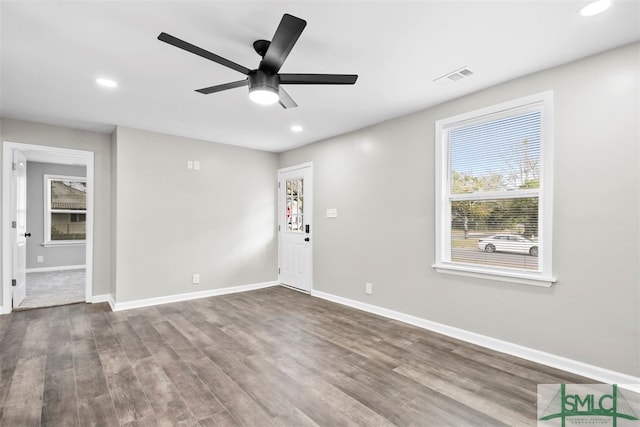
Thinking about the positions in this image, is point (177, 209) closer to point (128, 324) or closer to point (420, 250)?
point (128, 324)

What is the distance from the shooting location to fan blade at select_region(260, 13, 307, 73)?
161 centimetres

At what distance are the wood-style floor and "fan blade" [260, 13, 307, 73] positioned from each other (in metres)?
2.26

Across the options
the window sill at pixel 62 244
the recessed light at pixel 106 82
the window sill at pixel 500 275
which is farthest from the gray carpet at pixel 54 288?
the window sill at pixel 500 275

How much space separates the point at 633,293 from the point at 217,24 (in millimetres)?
3480

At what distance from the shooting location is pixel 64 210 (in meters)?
7.25

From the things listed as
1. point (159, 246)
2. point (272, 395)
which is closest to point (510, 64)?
point (272, 395)

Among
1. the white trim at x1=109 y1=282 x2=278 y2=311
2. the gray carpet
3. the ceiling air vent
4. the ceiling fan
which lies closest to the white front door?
the white trim at x1=109 y1=282 x2=278 y2=311

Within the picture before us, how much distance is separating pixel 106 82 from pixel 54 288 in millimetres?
4458

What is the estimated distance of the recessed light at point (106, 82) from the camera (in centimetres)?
288

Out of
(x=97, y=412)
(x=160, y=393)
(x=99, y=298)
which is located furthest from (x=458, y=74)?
(x=99, y=298)

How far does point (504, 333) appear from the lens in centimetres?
292

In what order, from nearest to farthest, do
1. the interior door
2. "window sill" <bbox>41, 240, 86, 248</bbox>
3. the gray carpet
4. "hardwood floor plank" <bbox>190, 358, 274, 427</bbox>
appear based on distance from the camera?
"hardwood floor plank" <bbox>190, 358, 274, 427</bbox>, the interior door, the gray carpet, "window sill" <bbox>41, 240, 86, 248</bbox>

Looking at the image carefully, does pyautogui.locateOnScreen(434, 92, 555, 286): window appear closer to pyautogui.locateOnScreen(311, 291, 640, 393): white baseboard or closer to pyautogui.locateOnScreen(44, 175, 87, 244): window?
pyautogui.locateOnScreen(311, 291, 640, 393): white baseboard

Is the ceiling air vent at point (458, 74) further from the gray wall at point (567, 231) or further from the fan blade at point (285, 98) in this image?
the fan blade at point (285, 98)
